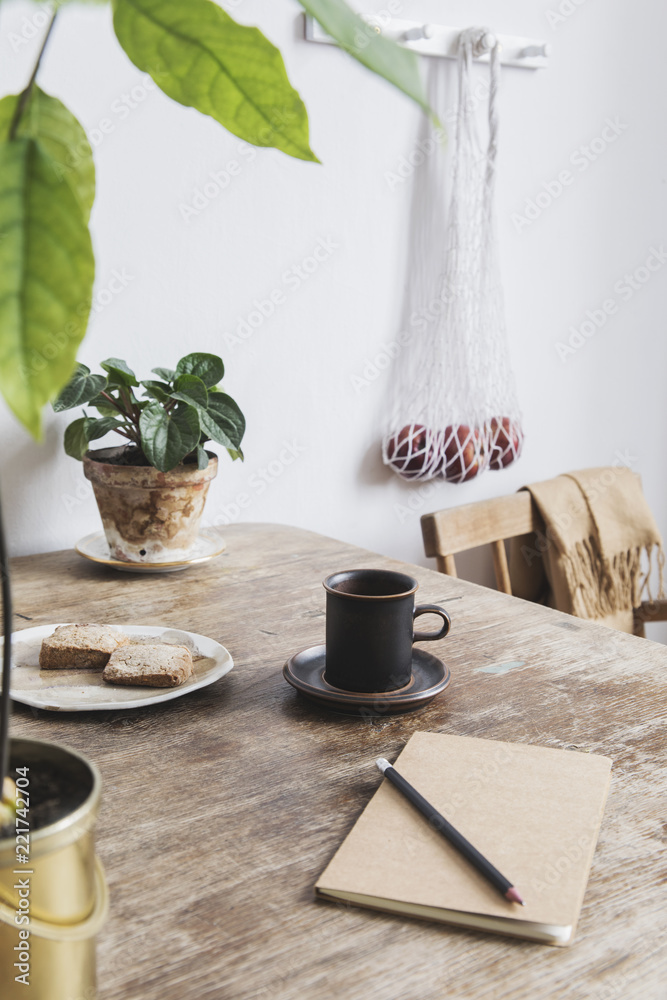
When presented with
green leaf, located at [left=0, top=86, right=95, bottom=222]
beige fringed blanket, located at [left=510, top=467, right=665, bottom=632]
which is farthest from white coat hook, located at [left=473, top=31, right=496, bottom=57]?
green leaf, located at [left=0, top=86, right=95, bottom=222]

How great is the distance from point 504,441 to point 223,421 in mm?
701

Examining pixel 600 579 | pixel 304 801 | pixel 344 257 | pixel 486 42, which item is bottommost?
pixel 600 579

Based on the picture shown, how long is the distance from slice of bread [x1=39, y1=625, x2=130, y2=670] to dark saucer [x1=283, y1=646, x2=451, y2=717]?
6.4 inches

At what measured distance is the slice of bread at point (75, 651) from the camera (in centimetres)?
77

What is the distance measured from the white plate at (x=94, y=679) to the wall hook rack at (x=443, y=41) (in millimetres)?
1018

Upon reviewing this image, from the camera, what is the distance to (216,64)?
32 centimetres

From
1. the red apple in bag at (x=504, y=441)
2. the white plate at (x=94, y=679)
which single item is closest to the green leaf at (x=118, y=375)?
the white plate at (x=94, y=679)

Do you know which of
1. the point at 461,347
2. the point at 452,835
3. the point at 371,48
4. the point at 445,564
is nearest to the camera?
the point at 371,48

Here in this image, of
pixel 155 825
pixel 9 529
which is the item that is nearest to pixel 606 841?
pixel 155 825

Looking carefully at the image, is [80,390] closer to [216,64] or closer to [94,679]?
[94,679]

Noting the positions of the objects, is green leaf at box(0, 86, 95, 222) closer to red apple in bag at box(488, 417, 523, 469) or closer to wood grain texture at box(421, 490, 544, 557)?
wood grain texture at box(421, 490, 544, 557)

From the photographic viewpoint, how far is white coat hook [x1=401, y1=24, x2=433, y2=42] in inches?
58.0

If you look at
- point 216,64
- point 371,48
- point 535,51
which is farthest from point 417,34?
point 371,48

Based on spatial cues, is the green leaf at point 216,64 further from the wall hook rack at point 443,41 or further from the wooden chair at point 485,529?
the wall hook rack at point 443,41
